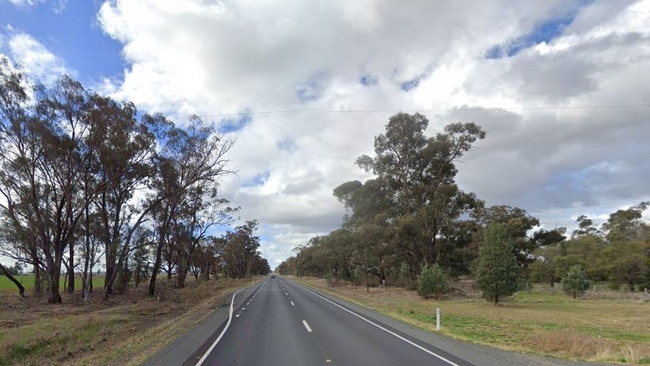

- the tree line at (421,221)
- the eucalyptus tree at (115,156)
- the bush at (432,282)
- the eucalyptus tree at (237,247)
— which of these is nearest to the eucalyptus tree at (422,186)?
the tree line at (421,221)

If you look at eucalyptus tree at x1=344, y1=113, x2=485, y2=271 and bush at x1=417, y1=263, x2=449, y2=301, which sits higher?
eucalyptus tree at x1=344, y1=113, x2=485, y2=271

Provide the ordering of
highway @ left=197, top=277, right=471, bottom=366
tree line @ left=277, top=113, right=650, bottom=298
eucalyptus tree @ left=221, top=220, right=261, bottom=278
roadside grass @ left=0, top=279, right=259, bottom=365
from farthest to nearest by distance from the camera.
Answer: eucalyptus tree @ left=221, top=220, right=261, bottom=278, tree line @ left=277, top=113, right=650, bottom=298, roadside grass @ left=0, top=279, right=259, bottom=365, highway @ left=197, top=277, right=471, bottom=366

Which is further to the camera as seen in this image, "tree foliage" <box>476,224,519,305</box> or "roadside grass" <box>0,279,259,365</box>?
"tree foliage" <box>476,224,519,305</box>

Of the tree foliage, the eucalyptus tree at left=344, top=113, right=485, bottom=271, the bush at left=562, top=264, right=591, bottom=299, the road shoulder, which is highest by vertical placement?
the eucalyptus tree at left=344, top=113, right=485, bottom=271

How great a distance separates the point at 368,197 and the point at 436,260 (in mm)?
11266

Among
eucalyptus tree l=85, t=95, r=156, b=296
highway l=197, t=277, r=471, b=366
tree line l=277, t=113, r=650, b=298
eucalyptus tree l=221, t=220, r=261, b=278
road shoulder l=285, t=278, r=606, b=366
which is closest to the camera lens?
highway l=197, t=277, r=471, b=366

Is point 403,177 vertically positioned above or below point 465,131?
below

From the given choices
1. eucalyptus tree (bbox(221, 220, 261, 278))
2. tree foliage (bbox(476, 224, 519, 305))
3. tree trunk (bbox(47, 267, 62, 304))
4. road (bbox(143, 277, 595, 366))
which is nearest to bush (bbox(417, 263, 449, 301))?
tree foliage (bbox(476, 224, 519, 305))

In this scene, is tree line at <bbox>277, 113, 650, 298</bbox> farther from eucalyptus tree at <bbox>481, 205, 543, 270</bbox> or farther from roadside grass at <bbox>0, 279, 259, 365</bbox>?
roadside grass at <bbox>0, 279, 259, 365</bbox>

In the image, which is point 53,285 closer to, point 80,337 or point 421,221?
point 80,337

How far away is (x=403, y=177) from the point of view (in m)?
50.9

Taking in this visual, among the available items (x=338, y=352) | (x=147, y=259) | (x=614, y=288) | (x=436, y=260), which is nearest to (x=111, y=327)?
(x=338, y=352)

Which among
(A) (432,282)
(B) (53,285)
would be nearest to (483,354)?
(A) (432,282)

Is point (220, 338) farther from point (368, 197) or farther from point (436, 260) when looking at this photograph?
point (368, 197)
